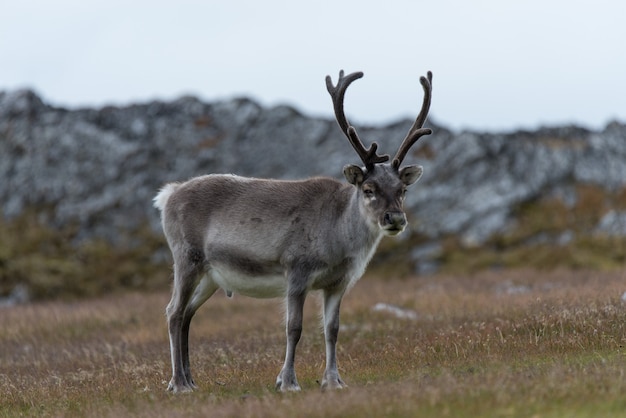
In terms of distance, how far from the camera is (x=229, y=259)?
11.8m

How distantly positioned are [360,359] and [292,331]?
248 cm

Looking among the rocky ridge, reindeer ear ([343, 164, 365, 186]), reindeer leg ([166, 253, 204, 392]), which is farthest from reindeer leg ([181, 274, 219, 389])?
the rocky ridge

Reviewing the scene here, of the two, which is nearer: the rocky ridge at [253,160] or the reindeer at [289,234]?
the reindeer at [289,234]

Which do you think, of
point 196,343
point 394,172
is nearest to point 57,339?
point 196,343

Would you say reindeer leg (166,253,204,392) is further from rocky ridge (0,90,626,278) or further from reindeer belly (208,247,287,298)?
rocky ridge (0,90,626,278)

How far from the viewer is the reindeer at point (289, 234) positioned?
36.8 ft

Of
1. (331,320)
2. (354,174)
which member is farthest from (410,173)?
(331,320)

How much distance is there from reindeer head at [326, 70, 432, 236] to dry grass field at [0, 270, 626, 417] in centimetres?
193

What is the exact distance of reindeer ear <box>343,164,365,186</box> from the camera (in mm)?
11211

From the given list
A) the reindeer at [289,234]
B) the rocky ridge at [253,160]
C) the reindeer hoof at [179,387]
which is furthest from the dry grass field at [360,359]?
the rocky ridge at [253,160]

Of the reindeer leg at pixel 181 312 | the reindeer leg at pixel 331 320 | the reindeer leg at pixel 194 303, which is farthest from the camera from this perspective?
the reindeer leg at pixel 194 303

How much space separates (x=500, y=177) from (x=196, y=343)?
78.9 feet

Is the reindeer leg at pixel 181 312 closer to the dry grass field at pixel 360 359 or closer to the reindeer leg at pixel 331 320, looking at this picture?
the dry grass field at pixel 360 359

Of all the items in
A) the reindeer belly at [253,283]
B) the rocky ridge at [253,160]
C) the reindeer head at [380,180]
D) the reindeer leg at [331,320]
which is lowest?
the rocky ridge at [253,160]
